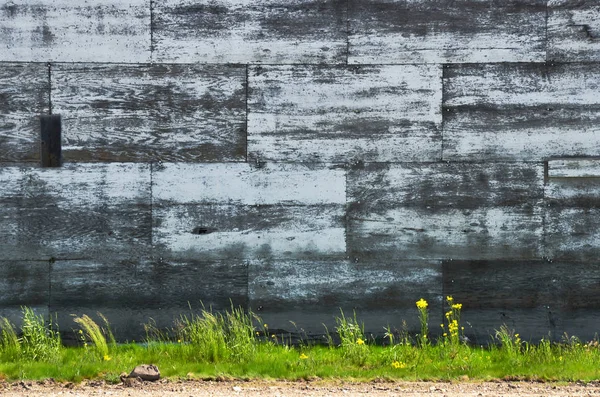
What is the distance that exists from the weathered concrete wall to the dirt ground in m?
1.47

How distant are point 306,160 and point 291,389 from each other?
109 inches

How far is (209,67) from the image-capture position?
7676mm

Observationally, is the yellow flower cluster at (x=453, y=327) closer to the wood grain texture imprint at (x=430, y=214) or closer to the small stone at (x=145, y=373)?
the wood grain texture imprint at (x=430, y=214)

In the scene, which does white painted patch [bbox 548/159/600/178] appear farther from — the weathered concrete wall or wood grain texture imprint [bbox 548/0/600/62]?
wood grain texture imprint [bbox 548/0/600/62]

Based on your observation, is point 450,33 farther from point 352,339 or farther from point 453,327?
point 352,339

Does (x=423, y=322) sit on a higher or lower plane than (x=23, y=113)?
lower

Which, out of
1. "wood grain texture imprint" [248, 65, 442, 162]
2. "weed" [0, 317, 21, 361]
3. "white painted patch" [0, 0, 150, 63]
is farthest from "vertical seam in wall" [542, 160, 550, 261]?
"weed" [0, 317, 21, 361]

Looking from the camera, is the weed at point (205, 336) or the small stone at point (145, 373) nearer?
the small stone at point (145, 373)

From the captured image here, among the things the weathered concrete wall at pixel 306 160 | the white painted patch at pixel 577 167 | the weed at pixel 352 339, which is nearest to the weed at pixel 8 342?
the weathered concrete wall at pixel 306 160

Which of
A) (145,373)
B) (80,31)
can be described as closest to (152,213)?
(145,373)

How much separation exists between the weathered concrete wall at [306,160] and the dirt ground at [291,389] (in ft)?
4.81

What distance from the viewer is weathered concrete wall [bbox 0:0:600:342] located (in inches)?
301

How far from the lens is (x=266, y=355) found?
708cm

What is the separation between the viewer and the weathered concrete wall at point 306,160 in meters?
7.64
